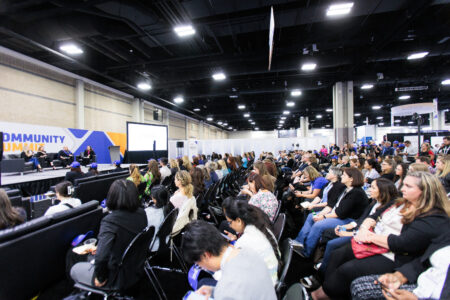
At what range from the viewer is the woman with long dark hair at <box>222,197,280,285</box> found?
139 centimetres

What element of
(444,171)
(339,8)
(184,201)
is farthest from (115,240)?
(339,8)

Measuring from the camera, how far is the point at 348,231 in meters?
2.36

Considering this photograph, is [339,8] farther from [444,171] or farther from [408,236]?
[408,236]

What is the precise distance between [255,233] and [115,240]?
3.44 feet

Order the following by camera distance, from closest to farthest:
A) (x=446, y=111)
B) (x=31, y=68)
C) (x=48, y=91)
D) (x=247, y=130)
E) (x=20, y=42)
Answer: (x=20, y=42)
(x=31, y=68)
(x=48, y=91)
(x=446, y=111)
(x=247, y=130)

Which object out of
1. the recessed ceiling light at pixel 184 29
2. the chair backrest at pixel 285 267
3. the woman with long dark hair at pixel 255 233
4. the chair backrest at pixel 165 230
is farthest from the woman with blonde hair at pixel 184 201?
the recessed ceiling light at pixel 184 29

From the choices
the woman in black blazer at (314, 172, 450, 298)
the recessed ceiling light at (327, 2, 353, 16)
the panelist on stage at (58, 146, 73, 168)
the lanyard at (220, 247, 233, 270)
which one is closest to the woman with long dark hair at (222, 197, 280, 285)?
the lanyard at (220, 247, 233, 270)

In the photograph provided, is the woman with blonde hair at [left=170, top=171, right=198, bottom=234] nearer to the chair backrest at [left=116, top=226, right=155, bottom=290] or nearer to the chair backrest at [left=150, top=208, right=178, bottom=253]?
the chair backrest at [left=150, top=208, right=178, bottom=253]

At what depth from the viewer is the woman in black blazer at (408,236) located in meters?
1.44

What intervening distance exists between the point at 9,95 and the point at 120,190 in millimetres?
8720

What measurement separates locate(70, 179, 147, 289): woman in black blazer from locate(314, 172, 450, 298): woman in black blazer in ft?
5.37

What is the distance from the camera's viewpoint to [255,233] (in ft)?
4.90

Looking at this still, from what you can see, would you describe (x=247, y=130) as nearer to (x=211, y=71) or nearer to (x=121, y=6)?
(x=211, y=71)

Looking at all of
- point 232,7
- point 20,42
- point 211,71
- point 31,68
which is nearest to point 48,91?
point 31,68
